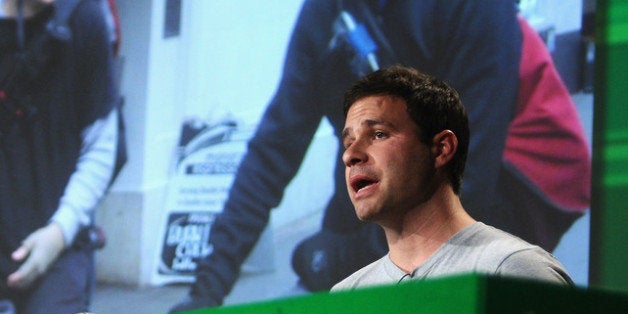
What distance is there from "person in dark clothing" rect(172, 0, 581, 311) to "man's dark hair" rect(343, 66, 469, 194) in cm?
122

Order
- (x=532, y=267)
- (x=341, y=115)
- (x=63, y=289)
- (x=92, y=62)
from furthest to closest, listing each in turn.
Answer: (x=92, y=62), (x=63, y=289), (x=341, y=115), (x=532, y=267)

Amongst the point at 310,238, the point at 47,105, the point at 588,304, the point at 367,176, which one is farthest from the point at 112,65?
the point at 588,304

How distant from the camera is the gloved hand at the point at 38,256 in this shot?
10.3 feet

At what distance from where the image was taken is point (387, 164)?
1242 millimetres

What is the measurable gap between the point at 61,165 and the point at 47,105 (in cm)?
21

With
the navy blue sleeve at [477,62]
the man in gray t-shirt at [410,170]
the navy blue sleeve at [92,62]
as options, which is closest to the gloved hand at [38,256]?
the navy blue sleeve at [92,62]

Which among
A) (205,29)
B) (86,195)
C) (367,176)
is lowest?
(86,195)

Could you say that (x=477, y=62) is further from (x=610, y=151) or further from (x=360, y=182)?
(x=360, y=182)

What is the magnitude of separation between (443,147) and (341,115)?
1.56 m

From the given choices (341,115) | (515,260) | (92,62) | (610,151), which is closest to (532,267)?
(515,260)

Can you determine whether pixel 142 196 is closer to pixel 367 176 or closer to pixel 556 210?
pixel 556 210

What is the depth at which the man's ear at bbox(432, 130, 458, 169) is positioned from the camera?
1.27 meters

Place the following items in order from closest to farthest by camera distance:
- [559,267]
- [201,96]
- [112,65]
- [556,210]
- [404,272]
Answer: [559,267] < [404,272] < [556,210] < [201,96] < [112,65]

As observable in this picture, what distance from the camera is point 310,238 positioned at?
2771 mm
